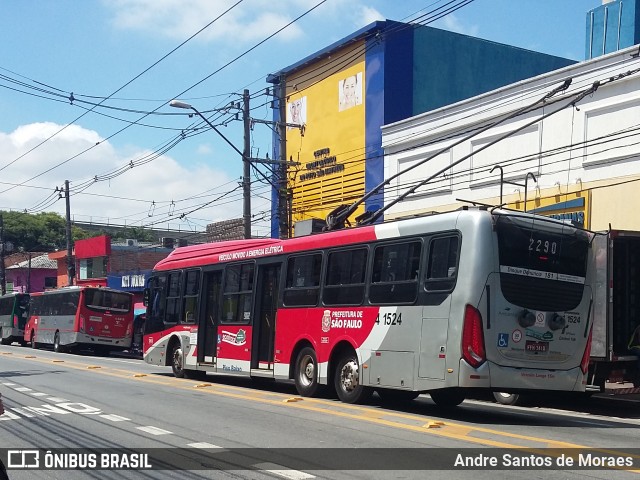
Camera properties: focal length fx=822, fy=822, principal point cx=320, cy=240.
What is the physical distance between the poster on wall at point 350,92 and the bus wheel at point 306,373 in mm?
17032

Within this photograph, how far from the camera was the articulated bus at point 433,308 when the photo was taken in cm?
1164

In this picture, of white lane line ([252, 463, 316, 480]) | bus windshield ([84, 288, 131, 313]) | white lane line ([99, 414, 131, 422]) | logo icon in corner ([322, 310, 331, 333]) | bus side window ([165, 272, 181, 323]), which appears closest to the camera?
white lane line ([252, 463, 316, 480])

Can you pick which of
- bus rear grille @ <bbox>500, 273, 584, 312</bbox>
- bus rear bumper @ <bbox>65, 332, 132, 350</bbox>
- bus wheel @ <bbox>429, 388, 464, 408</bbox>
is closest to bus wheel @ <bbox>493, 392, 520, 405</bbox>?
bus wheel @ <bbox>429, 388, 464, 408</bbox>

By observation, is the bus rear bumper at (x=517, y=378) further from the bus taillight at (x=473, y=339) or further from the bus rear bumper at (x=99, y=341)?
the bus rear bumper at (x=99, y=341)

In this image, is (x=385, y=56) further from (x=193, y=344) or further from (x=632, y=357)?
(x=632, y=357)

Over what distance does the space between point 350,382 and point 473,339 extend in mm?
3285

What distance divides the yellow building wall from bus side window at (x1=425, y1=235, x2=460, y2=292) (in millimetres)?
18045

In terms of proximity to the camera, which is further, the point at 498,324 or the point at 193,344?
the point at 193,344

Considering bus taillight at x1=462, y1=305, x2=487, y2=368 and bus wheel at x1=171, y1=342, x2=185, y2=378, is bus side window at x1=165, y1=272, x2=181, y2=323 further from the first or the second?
bus taillight at x1=462, y1=305, x2=487, y2=368

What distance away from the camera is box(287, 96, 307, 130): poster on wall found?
3384 cm

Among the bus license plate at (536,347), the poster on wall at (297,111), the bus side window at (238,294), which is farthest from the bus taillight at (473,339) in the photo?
the poster on wall at (297,111)

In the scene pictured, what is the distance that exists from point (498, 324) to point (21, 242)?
88.0 m

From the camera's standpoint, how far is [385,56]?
97.7 feet

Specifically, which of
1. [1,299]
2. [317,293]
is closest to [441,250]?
[317,293]
